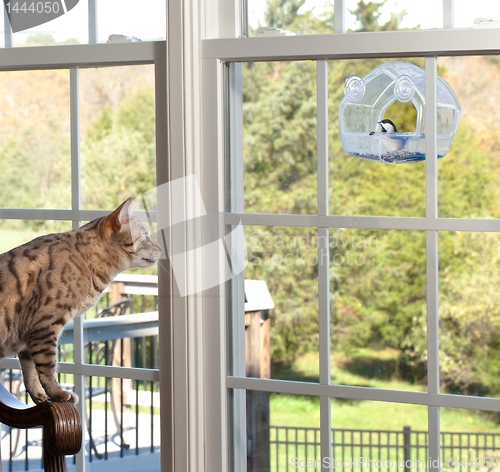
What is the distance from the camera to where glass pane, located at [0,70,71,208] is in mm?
1320

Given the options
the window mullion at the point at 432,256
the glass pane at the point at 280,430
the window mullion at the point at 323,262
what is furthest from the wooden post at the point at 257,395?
the window mullion at the point at 432,256

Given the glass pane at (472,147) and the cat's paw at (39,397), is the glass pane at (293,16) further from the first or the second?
the cat's paw at (39,397)

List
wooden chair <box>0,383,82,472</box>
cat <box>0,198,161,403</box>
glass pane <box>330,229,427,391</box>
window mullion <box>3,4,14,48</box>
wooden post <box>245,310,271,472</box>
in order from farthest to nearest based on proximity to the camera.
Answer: window mullion <box>3,4,14,48</box>, wooden post <box>245,310,271,472</box>, glass pane <box>330,229,427,391</box>, cat <box>0,198,161,403</box>, wooden chair <box>0,383,82,472</box>

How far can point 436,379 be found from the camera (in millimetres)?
1109

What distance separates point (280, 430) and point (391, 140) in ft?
2.45

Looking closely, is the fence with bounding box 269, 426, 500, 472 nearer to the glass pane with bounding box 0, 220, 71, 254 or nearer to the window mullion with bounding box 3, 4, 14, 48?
the glass pane with bounding box 0, 220, 71, 254

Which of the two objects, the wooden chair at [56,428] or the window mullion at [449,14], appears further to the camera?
the window mullion at [449,14]

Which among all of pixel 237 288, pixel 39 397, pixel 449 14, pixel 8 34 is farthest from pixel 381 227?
pixel 8 34

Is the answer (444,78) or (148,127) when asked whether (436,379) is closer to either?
(444,78)

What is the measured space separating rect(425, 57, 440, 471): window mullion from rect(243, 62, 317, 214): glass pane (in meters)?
0.25

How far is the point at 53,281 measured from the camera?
104cm

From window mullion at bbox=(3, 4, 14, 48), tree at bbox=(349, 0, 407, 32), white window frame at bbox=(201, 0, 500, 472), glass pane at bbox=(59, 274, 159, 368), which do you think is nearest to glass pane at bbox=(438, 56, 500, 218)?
white window frame at bbox=(201, 0, 500, 472)

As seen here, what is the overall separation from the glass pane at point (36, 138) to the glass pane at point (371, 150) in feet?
2.31

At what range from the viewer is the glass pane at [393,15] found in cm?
108
